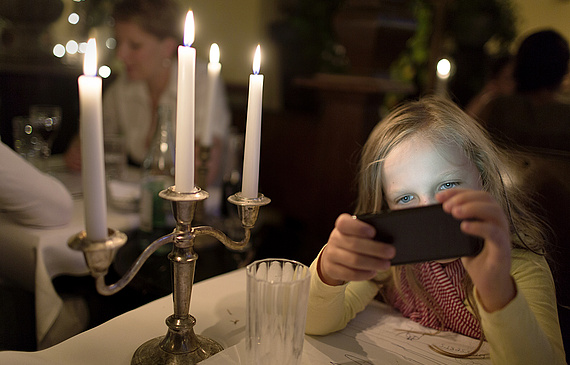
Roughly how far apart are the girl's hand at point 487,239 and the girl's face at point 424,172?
149 mm

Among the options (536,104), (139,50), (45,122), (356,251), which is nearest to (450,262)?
(356,251)

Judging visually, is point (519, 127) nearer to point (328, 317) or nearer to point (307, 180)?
point (328, 317)

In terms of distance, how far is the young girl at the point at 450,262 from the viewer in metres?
0.55

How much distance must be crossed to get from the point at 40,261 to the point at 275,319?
2.44 ft

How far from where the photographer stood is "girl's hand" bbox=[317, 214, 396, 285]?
1.80ft

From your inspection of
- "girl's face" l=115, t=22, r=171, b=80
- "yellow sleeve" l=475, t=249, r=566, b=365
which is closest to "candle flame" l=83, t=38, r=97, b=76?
"yellow sleeve" l=475, t=249, r=566, b=365

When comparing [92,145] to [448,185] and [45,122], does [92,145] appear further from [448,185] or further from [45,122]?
[45,122]

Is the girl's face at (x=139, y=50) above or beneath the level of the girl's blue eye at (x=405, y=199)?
above

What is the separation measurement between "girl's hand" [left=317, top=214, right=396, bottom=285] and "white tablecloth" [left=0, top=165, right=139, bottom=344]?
76 centimetres

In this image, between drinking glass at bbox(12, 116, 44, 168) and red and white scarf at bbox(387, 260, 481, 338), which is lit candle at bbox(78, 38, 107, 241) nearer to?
red and white scarf at bbox(387, 260, 481, 338)

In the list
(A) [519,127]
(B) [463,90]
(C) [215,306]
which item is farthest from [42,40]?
(B) [463,90]

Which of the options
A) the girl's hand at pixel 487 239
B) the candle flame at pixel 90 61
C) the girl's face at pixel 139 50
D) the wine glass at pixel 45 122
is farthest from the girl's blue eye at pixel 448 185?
the girl's face at pixel 139 50

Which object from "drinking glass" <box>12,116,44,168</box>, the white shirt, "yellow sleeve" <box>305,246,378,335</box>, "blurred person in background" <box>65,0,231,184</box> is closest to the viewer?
"yellow sleeve" <box>305,246,378,335</box>

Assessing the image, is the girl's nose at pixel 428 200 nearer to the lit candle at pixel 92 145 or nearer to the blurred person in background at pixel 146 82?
the lit candle at pixel 92 145
